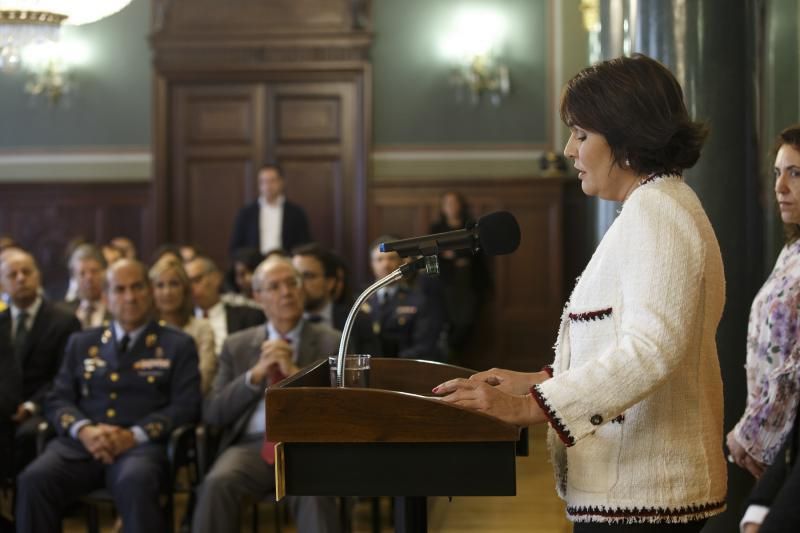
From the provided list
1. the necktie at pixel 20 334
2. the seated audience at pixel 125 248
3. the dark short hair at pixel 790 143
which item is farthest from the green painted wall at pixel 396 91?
the dark short hair at pixel 790 143

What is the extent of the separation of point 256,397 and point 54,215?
20.1ft

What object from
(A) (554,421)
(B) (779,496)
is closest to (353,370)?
(A) (554,421)

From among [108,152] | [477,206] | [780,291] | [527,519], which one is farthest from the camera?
[108,152]

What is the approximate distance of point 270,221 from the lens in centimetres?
855

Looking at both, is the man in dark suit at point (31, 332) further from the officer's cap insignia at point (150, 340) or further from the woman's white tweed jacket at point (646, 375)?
the woman's white tweed jacket at point (646, 375)

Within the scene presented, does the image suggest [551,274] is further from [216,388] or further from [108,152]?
Answer: [216,388]

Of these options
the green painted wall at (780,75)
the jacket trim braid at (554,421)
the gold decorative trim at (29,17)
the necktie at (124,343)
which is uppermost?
the gold decorative trim at (29,17)

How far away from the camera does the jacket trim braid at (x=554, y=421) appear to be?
1.65m

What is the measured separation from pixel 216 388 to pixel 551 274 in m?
5.28

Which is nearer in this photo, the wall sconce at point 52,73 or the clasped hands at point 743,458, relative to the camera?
the clasped hands at point 743,458

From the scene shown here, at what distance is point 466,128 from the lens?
9.41 meters

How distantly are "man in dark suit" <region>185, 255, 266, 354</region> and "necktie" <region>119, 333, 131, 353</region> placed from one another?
40.0 inches

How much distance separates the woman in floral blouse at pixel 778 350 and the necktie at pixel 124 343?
2424mm

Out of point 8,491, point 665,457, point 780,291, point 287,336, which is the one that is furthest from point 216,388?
point 665,457
